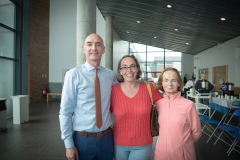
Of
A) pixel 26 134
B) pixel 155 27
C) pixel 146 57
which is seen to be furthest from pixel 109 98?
pixel 146 57

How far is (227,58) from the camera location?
10.6m

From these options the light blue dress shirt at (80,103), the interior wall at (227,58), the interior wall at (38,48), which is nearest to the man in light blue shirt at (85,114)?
the light blue dress shirt at (80,103)

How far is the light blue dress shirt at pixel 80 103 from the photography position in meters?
1.43

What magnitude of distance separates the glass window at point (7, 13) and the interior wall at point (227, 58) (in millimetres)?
10740

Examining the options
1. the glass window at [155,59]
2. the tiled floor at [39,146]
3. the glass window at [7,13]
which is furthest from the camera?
the glass window at [155,59]

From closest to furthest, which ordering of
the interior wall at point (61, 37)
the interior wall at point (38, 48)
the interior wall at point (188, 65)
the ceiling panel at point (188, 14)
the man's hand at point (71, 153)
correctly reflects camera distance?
1. the man's hand at point (71, 153)
2. the ceiling panel at point (188, 14)
3. the interior wall at point (38, 48)
4. the interior wall at point (61, 37)
5. the interior wall at point (188, 65)

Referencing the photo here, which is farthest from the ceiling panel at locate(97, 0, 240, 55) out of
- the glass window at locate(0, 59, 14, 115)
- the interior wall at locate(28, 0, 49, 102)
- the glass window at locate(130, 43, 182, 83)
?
the glass window at locate(130, 43, 182, 83)

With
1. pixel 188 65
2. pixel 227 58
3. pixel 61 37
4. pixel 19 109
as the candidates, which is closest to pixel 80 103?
pixel 19 109

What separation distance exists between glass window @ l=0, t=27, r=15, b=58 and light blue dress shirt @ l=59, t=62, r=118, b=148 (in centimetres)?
578

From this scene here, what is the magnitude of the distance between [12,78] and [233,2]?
27.9 feet

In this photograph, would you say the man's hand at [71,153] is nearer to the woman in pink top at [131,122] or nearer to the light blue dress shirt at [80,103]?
the light blue dress shirt at [80,103]

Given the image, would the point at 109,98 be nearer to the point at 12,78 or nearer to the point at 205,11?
the point at 12,78

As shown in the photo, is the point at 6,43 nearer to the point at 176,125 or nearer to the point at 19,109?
the point at 19,109

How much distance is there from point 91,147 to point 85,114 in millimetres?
278
